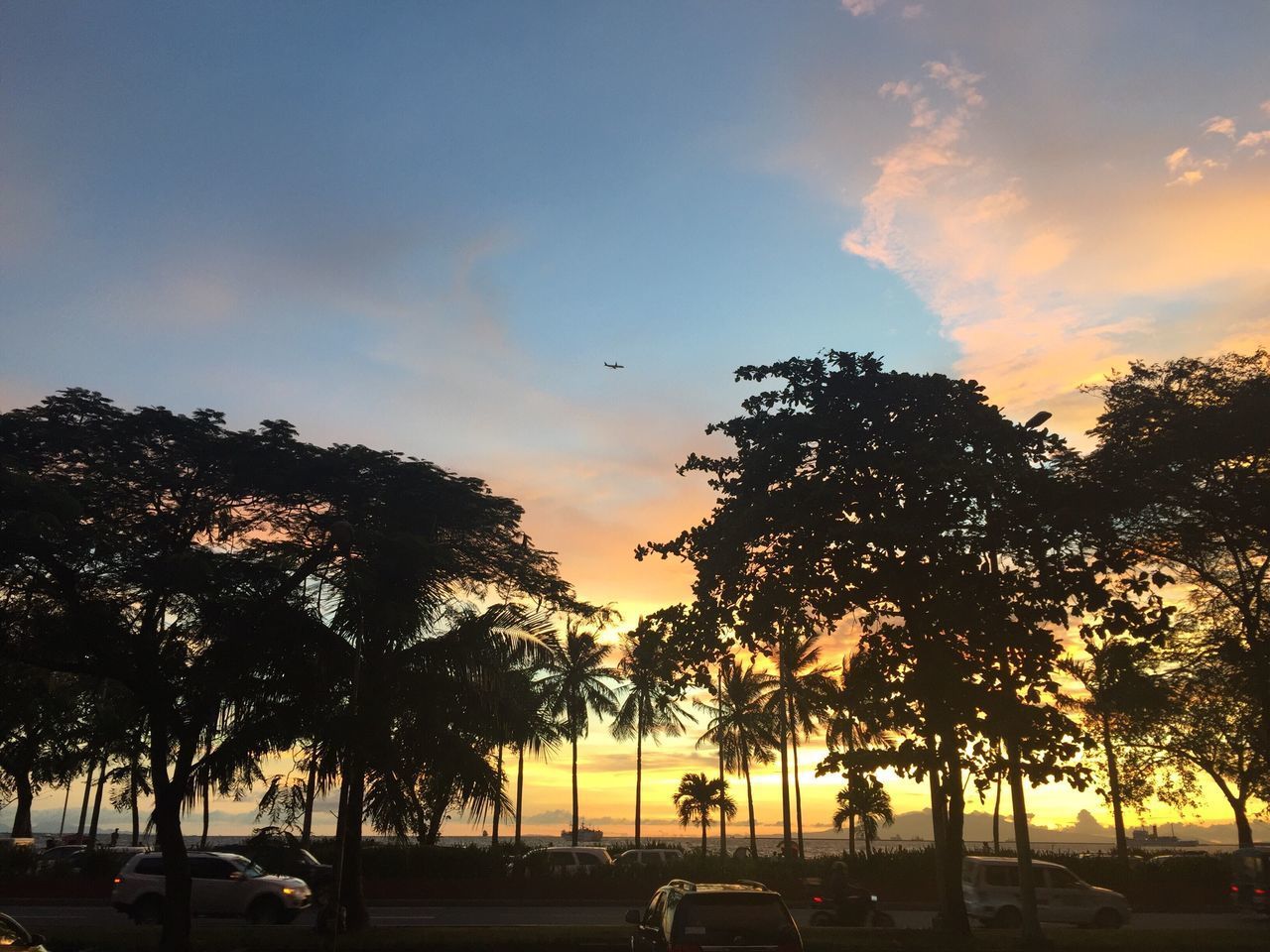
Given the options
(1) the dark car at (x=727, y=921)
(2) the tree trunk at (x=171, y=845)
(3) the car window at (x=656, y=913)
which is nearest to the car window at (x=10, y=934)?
(2) the tree trunk at (x=171, y=845)

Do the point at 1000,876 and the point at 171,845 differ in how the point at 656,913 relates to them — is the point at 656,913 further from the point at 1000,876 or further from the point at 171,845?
the point at 1000,876

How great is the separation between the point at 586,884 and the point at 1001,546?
23.6m

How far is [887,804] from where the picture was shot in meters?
56.6

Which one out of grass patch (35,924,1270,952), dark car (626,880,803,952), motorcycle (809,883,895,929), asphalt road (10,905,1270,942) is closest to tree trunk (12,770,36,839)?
asphalt road (10,905,1270,942)

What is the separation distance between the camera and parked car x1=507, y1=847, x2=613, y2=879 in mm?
38031

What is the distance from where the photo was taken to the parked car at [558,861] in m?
38.0

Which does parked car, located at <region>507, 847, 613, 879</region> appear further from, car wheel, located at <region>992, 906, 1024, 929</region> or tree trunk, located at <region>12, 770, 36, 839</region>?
tree trunk, located at <region>12, 770, 36, 839</region>

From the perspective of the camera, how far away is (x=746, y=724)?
56125mm

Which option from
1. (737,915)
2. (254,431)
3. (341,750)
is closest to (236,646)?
(341,750)

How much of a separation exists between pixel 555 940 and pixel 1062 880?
1688 centimetres

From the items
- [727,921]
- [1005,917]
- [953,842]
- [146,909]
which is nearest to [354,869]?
[146,909]

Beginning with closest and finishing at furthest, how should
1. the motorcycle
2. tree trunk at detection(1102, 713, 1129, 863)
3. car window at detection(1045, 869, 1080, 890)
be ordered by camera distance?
the motorcycle → car window at detection(1045, 869, 1080, 890) → tree trunk at detection(1102, 713, 1129, 863)

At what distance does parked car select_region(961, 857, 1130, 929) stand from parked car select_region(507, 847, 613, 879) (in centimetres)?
1565

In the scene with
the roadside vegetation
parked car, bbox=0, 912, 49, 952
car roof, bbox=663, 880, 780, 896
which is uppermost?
the roadside vegetation
